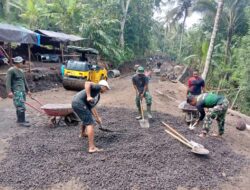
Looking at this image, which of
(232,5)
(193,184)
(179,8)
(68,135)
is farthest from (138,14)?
(193,184)

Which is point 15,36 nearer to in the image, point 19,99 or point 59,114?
point 19,99

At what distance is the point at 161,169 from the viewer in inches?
208

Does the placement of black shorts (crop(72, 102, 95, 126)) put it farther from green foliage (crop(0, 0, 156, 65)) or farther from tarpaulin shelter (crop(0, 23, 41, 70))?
green foliage (crop(0, 0, 156, 65))

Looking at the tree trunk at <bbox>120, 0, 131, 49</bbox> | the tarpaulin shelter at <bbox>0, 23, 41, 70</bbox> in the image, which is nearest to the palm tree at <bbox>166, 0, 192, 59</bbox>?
the tree trunk at <bbox>120, 0, 131, 49</bbox>

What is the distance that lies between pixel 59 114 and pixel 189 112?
3.76 metres

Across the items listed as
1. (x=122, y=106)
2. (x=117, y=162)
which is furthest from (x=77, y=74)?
(x=117, y=162)

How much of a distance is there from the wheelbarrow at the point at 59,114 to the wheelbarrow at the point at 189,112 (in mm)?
3043

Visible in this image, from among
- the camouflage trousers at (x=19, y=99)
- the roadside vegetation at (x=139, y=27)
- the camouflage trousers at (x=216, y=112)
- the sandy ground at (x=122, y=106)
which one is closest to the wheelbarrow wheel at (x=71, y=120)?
the sandy ground at (x=122, y=106)

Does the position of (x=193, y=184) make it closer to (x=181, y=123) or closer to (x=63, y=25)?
(x=181, y=123)

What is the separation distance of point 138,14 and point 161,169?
25.0 metres

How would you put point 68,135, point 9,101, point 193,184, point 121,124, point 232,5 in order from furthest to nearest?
point 232,5, point 9,101, point 121,124, point 68,135, point 193,184

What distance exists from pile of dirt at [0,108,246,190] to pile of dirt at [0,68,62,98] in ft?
23.3

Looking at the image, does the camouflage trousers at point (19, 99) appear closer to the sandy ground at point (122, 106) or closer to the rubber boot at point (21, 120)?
the rubber boot at point (21, 120)

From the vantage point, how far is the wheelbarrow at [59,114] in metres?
7.03
